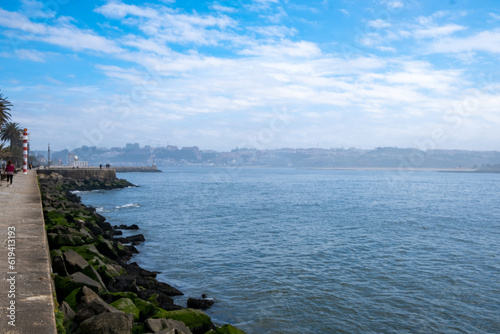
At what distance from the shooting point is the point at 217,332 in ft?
24.9

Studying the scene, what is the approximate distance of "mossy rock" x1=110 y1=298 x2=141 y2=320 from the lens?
7.76 meters

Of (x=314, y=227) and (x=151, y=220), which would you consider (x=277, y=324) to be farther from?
(x=151, y=220)

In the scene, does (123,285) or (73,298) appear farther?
(123,285)

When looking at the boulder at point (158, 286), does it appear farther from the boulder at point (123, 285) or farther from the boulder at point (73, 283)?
the boulder at point (73, 283)

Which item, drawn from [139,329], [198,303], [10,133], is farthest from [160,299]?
[10,133]

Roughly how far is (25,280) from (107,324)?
1776 mm

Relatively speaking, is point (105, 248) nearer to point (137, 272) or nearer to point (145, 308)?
point (137, 272)

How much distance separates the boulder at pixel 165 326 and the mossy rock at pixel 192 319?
0.35m

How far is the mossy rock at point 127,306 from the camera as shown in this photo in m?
7.76

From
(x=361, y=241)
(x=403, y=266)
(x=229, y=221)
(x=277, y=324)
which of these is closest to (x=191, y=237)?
(x=229, y=221)

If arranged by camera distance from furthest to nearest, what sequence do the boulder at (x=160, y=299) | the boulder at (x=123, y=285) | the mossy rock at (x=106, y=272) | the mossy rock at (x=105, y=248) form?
the mossy rock at (x=105, y=248), the mossy rock at (x=106, y=272), the boulder at (x=123, y=285), the boulder at (x=160, y=299)

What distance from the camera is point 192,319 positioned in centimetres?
824

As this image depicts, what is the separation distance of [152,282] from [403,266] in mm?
9621

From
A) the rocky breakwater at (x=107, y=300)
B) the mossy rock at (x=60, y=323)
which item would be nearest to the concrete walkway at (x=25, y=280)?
the mossy rock at (x=60, y=323)
